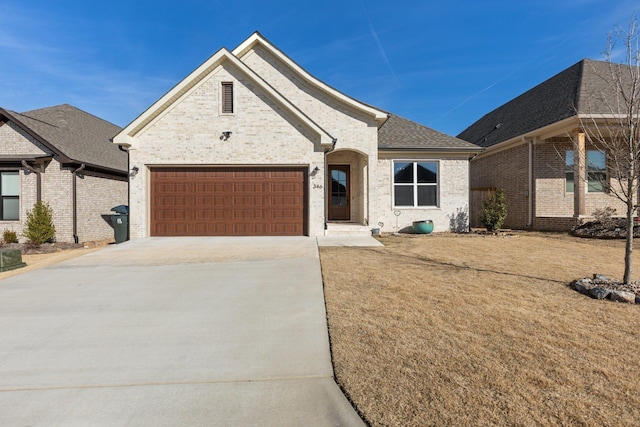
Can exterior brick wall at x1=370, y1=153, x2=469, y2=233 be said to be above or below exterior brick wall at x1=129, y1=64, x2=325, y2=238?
below

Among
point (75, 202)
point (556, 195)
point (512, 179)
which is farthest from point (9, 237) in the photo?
point (556, 195)

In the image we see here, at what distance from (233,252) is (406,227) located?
27.0 ft

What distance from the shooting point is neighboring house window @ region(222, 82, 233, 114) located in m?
12.2

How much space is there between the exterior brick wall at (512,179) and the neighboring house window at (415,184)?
15.3 feet

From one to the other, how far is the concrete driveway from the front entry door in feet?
28.4

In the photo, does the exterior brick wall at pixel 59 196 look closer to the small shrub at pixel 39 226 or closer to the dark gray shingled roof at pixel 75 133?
the small shrub at pixel 39 226

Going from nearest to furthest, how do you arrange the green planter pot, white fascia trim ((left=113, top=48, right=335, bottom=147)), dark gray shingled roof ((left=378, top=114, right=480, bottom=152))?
white fascia trim ((left=113, top=48, right=335, bottom=147)) < the green planter pot < dark gray shingled roof ((left=378, top=114, right=480, bottom=152))

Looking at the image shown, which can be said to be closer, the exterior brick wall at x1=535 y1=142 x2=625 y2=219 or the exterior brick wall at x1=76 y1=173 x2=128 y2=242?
the exterior brick wall at x1=76 y1=173 x2=128 y2=242

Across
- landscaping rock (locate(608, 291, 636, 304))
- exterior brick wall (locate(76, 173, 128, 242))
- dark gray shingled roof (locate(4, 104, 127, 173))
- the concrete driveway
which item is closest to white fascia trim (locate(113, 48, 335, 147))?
dark gray shingled roof (locate(4, 104, 127, 173))

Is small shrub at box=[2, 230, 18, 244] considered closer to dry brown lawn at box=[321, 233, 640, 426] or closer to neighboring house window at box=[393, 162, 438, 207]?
dry brown lawn at box=[321, 233, 640, 426]

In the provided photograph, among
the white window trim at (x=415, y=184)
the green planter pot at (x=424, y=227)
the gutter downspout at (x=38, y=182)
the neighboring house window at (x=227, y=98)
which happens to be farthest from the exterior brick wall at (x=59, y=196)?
the green planter pot at (x=424, y=227)

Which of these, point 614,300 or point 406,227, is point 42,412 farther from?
point 406,227

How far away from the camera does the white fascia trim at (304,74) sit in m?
13.8

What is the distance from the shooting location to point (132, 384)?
3.20m
